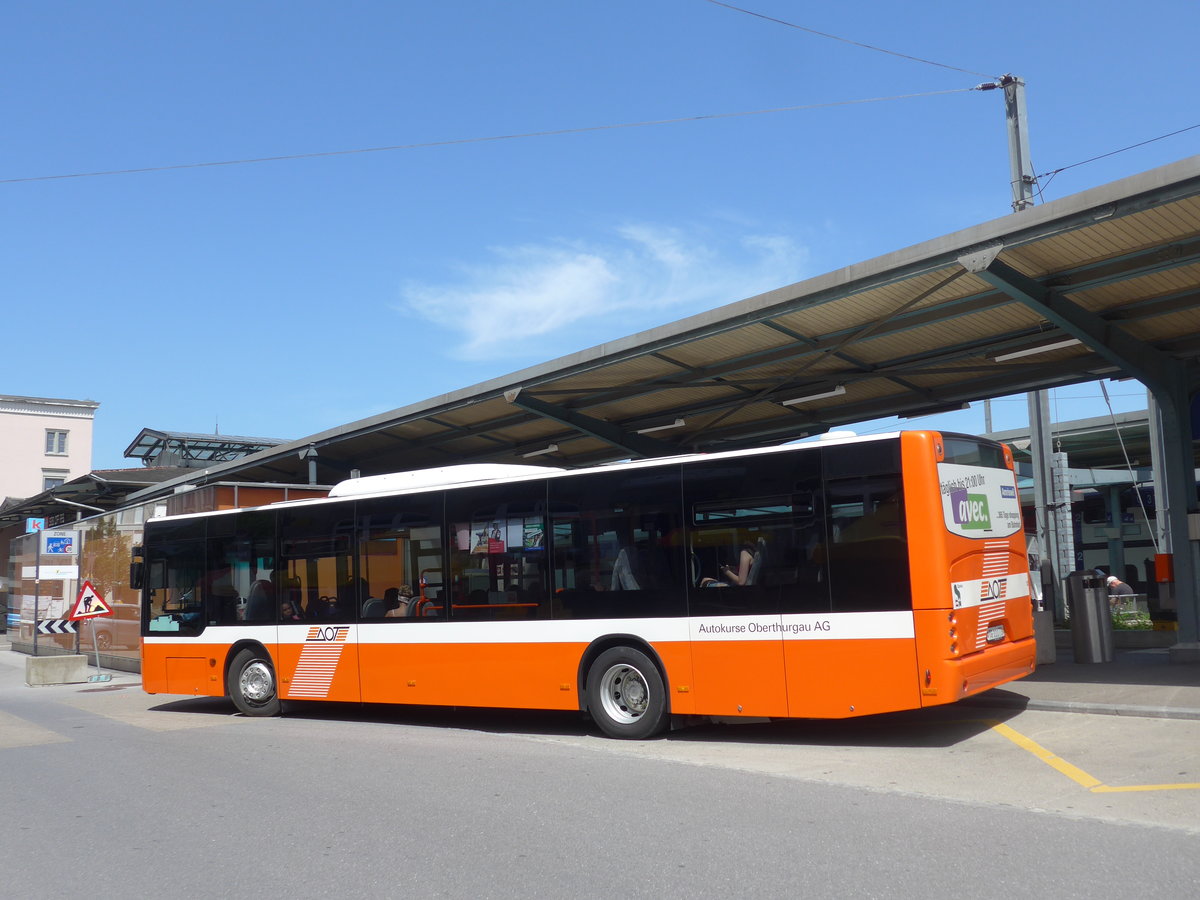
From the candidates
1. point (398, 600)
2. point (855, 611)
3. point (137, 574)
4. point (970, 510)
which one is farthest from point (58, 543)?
point (970, 510)

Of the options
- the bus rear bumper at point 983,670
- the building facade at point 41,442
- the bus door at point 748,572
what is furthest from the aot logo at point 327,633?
the building facade at point 41,442

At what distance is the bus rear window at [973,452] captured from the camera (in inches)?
384

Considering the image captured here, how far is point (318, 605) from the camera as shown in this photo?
45.0 ft

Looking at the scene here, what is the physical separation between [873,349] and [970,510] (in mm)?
5636

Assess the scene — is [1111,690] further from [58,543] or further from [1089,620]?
Answer: [58,543]

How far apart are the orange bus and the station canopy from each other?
7.77ft

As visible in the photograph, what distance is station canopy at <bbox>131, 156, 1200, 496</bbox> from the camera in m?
10.9

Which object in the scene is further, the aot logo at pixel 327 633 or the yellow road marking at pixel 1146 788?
the aot logo at pixel 327 633

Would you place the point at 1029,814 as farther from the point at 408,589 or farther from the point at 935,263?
the point at 408,589

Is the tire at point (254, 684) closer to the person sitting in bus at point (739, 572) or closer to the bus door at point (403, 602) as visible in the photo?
the bus door at point (403, 602)

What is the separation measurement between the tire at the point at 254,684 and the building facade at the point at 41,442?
202 ft

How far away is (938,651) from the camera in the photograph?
9031 millimetres

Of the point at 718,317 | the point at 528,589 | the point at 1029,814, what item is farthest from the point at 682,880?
the point at 718,317

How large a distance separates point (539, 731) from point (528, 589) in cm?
166
